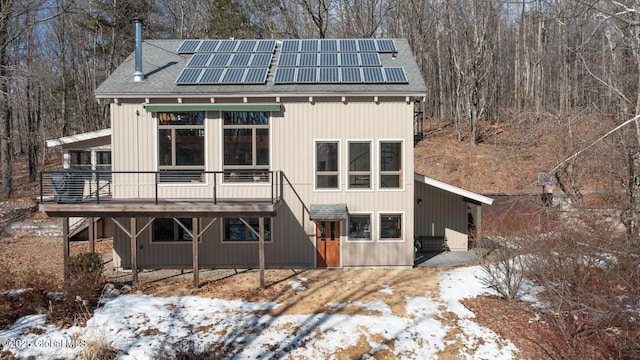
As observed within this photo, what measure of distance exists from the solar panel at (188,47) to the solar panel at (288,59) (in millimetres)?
3724

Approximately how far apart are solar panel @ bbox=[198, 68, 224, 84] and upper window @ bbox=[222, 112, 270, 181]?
48.1 inches

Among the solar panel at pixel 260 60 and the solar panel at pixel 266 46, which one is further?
the solar panel at pixel 266 46

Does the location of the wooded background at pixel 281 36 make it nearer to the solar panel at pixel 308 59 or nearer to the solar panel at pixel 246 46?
the solar panel at pixel 246 46

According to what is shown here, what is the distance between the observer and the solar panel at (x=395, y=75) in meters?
13.1

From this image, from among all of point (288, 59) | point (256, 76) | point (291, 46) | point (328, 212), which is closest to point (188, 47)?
point (291, 46)

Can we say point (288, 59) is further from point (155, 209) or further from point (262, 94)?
point (155, 209)

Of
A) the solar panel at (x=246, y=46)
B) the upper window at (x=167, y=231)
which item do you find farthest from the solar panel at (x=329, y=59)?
the upper window at (x=167, y=231)

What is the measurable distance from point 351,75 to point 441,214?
6564 mm

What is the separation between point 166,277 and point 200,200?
8.63 ft

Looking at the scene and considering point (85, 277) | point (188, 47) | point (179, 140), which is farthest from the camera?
point (188, 47)

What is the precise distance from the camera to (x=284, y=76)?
13.5 meters

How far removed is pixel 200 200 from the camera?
12477 mm

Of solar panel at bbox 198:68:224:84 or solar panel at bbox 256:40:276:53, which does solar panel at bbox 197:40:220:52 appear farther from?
solar panel at bbox 198:68:224:84

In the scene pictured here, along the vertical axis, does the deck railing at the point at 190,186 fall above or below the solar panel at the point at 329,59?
below
